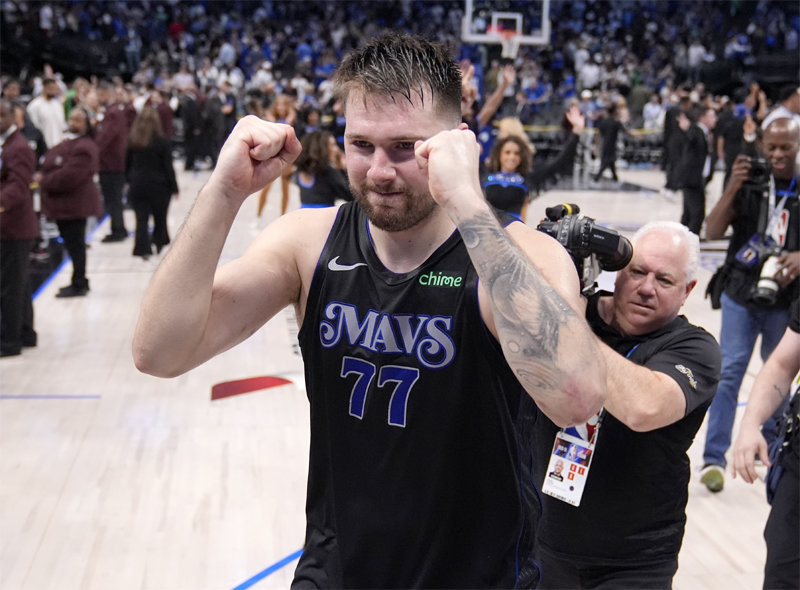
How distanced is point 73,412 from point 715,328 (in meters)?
5.36

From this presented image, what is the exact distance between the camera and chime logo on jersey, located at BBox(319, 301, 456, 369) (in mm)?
1800

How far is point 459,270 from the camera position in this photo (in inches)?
72.1

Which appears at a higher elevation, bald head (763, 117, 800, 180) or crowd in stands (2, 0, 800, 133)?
crowd in stands (2, 0, 800, 133)

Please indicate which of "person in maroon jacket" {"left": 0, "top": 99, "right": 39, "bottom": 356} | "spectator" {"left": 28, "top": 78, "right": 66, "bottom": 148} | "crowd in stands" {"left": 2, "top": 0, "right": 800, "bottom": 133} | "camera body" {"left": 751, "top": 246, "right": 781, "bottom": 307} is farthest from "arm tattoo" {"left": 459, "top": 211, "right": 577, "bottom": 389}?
"crowd in stands" {"left": 2, "top": 0, "right": 800, "bottom": 133}

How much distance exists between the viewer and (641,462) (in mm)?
2447

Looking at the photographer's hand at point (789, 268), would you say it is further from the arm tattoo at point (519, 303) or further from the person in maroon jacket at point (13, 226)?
the person in maroon jacket at point (13, 226)

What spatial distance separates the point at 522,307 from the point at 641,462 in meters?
1.04

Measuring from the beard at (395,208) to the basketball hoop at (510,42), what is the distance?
10.8m

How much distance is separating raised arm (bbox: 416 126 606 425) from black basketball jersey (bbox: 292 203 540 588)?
16 centimetres

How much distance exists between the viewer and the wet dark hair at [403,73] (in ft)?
5.81

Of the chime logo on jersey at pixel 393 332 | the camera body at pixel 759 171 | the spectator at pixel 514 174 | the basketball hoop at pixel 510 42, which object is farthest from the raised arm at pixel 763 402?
the basketball hoop at pixel 510 42

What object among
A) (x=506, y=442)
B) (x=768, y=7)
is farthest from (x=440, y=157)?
(x=768, y=7)

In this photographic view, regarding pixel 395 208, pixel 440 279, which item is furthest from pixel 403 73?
pixel 440 279

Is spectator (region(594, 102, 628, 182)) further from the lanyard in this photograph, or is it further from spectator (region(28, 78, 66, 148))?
the lanyard
